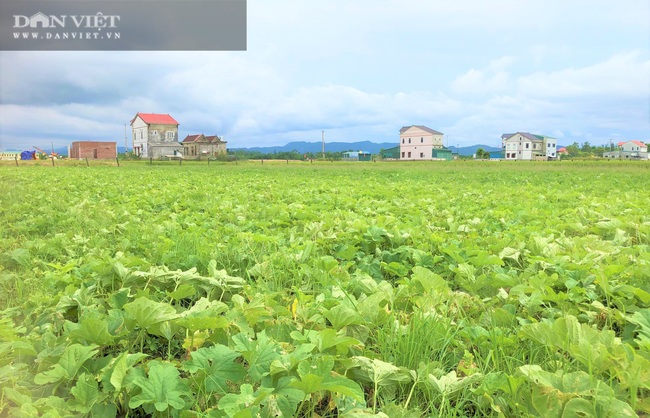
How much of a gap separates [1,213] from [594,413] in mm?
7974

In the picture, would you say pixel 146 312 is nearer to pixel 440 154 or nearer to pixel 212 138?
pixel 212 138

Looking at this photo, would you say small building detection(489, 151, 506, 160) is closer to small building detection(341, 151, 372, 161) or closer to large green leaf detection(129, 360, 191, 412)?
small building detection(341, 151, 372, 161)

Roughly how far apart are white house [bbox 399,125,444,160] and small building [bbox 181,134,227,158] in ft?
120

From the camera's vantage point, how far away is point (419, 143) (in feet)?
285

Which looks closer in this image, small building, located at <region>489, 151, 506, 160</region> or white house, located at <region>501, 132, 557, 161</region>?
white house, located at <region>501, 132, 557, 161</region>

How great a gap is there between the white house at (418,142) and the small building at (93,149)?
53.3 m

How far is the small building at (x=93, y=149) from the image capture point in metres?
66.6

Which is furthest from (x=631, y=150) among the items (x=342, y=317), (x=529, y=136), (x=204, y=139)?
(x=342, y=317)

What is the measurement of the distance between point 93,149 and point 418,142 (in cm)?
5799

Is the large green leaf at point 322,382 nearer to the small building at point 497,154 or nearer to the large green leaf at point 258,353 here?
the large green leaf at point 258,353

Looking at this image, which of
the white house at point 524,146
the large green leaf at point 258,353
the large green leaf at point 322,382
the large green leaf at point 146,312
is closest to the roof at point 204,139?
the white house at point 524,146

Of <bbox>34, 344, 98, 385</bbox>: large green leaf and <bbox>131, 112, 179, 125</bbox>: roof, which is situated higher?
<bbox>131, 112, 179, 125</bbox>: roof

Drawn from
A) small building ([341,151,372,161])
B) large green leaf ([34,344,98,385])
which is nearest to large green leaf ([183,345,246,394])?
large green leaf ([34,344,98,385])

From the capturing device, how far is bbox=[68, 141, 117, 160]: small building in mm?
66625
